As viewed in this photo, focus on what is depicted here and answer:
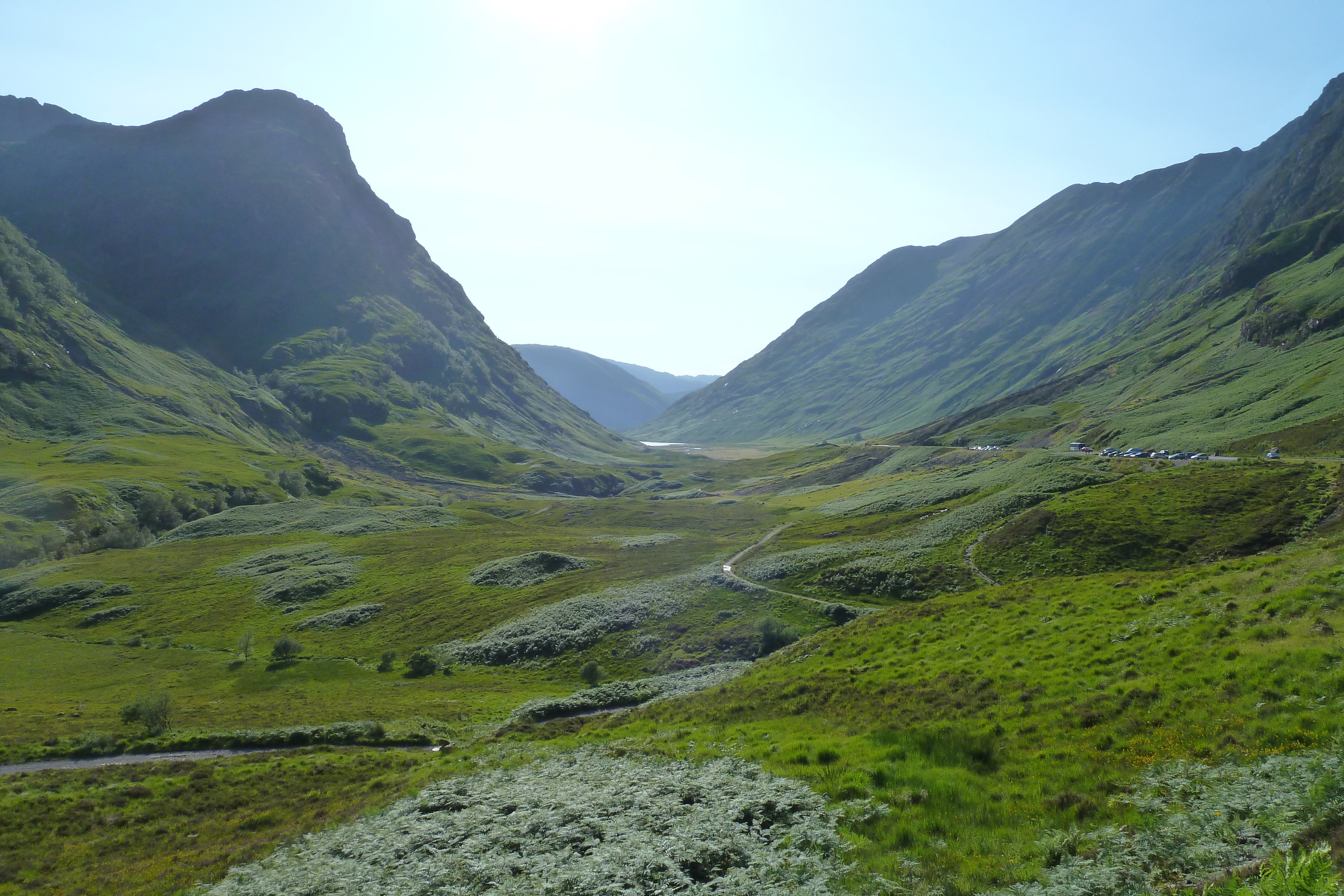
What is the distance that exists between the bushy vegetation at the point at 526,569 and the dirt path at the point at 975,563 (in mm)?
57757

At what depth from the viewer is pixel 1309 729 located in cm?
1573

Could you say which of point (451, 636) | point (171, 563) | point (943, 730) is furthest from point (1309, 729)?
point (171, 563)

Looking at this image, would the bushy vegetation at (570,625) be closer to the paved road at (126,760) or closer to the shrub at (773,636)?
the shrub at (773,636)

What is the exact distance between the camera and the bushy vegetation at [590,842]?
15.7 meters

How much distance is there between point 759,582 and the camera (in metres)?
78.7

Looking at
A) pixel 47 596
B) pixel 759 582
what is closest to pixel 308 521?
pixel 47 596

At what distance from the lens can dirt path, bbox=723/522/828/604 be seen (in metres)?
70.5

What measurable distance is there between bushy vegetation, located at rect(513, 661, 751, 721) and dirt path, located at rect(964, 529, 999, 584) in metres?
25.4

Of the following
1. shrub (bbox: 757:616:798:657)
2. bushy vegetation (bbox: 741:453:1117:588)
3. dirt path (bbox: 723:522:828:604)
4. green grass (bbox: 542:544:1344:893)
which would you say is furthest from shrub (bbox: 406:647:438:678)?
green grass (bbox: 542:544:1344:893)

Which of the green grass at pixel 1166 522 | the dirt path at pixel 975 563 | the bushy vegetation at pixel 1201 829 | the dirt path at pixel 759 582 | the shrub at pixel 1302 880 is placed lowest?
the dirt path at pixel 759 582

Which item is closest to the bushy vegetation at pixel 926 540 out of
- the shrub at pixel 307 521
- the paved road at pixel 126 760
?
the paved road at pixel 126 760

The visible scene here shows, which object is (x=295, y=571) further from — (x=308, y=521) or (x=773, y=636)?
(x=773, y=636)

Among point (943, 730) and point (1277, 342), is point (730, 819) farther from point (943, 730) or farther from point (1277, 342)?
point (1277, 342)

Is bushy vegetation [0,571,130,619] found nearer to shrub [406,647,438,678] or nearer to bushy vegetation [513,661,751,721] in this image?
shrub [406,647,438,678]
